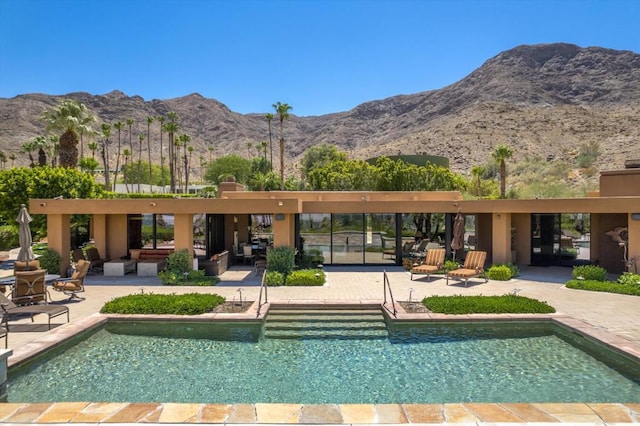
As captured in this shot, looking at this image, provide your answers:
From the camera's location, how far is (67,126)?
96.8 ft

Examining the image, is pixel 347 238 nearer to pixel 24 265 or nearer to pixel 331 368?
pixel 331 368

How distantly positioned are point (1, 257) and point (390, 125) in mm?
113902

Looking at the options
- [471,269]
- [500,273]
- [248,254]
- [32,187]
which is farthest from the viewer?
[32,187]

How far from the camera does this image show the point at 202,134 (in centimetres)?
14000

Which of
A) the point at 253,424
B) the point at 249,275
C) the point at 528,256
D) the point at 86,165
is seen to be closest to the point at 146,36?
the point at 86,165

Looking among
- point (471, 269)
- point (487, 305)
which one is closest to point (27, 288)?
point (487, 305)

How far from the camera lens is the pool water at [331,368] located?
6.86 meters

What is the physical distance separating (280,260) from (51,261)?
8704mm

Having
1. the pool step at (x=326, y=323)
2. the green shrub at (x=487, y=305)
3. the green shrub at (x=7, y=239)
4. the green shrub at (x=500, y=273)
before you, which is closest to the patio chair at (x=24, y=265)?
the pool step at (x=326, y=323)

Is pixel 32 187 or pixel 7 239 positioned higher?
pixel 32 187

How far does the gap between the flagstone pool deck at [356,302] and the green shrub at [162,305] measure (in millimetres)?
464

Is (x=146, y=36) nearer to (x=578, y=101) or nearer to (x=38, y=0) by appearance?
(x=38, y=0)

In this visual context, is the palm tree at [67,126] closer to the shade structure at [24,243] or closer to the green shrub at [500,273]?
the shade structure at [24,243]

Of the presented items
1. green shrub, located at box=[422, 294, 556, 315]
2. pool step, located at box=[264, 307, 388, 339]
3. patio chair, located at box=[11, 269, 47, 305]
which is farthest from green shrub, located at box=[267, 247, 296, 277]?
patio chair, located at box=[11, 269, 47, 305]
